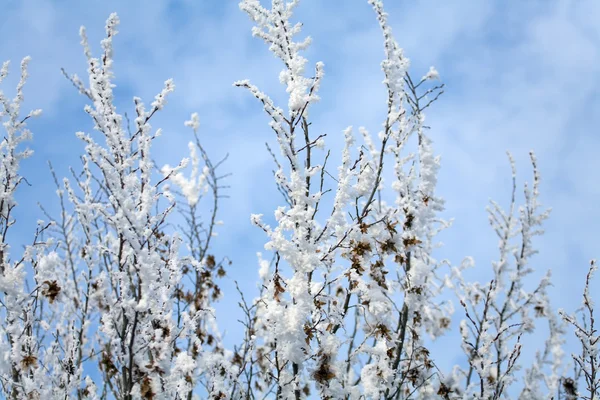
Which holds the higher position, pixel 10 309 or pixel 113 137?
pixel 113 137

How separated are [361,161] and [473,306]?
143 inches

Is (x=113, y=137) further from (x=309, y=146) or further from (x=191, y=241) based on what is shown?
(x=191, y=241)

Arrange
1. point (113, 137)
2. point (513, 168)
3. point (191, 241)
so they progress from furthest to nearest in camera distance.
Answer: point (513, 168), point (191, 241), point (113, 137)

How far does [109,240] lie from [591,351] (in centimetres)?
597

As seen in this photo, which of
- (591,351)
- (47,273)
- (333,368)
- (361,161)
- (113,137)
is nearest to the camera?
(333,368)

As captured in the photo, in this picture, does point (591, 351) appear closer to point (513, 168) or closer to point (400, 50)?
point (513, 168)

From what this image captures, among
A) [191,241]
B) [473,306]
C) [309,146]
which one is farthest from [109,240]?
[473,306]

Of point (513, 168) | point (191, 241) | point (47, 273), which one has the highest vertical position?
point (513, 168)

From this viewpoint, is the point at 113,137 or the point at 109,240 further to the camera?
the point at 109,240

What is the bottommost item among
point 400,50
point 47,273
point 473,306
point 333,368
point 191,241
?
point 333,368

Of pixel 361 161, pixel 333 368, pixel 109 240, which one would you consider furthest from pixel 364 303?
pixel 109 240

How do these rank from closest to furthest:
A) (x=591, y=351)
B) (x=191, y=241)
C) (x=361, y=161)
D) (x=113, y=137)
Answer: (x=113, y=137), (x=361, y=161), (x=591, y=351), (x=191, y=241)

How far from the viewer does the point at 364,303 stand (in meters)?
4.86

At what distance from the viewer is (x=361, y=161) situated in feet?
15.5
